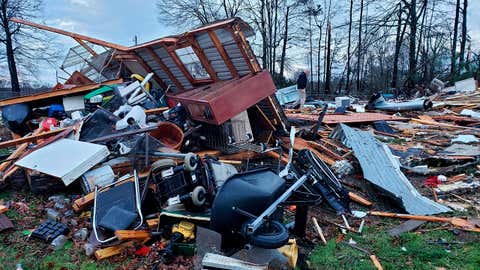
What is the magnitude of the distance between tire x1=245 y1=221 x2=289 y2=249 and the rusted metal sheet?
2.72 metres

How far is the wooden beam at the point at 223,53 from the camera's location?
528cm

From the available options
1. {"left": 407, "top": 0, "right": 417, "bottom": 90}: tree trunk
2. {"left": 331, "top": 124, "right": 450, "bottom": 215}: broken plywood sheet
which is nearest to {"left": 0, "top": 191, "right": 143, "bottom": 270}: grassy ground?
{"left": 331, "top": 124, "right": 450, "bottom": 215}: broken plywood sheet

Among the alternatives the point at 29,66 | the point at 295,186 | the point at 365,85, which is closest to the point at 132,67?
the point at 295,186

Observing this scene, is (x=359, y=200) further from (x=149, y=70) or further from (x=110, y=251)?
(x=149, y=70)

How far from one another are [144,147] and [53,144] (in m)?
1.51

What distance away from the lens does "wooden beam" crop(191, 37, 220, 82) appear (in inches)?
226

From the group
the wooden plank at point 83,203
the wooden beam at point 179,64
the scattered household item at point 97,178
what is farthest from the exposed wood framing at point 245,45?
the wooden plank at point 83,203

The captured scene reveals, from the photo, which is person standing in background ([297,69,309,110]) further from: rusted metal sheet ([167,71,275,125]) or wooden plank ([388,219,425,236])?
wooden plank ([388,219,425,236])

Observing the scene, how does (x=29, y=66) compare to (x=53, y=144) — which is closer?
(x=53, y=144)

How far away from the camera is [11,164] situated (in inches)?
200

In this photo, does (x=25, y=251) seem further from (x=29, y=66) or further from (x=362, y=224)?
(x=29, y=66)

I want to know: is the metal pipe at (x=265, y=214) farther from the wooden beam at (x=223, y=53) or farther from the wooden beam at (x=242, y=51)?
the wooden beam at (x=223, y=53)

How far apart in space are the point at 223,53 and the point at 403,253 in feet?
13.1

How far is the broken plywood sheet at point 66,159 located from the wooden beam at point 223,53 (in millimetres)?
2492
